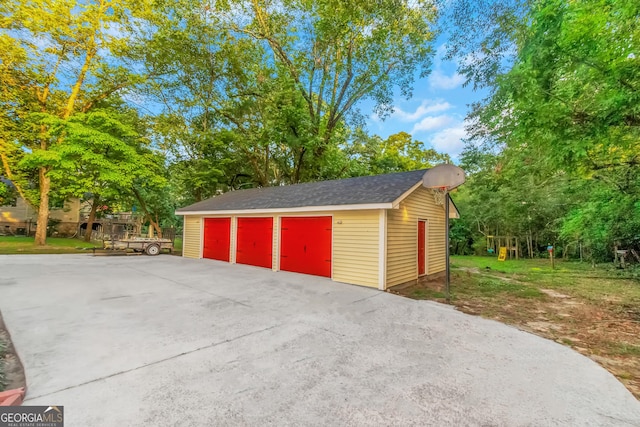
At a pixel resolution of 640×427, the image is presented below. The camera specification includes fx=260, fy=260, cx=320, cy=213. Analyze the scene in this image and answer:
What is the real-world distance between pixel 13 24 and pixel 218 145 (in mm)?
11506

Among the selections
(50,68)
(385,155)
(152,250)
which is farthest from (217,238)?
(50,68)

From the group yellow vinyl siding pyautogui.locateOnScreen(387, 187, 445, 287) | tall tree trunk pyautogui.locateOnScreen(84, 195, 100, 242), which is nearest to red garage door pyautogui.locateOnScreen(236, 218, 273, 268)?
yellow vinyl siding pyautogui.locateOnScreen(387, 187, 445, 287)

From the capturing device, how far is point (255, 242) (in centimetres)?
1039

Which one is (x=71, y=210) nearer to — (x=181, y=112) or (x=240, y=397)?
(x=181, y=112)

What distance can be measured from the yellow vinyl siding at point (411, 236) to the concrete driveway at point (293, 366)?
187 cm

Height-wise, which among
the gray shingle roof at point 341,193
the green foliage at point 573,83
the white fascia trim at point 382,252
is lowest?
the white fascia trim at point 382,252

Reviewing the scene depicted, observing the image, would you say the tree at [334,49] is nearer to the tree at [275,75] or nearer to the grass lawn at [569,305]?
the tree at [275,75]

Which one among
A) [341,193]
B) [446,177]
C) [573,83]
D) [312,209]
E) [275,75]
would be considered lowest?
[312,209]

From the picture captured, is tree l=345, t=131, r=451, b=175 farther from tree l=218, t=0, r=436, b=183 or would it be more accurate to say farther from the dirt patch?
the dirt patch

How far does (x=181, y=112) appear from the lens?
55.7 feet

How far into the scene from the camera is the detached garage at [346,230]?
703 centimetres

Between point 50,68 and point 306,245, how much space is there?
18952 millimetres

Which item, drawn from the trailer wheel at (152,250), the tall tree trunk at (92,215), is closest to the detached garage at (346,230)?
the trailer wheel at (152,250)

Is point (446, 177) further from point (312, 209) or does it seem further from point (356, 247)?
point (312, 209)
